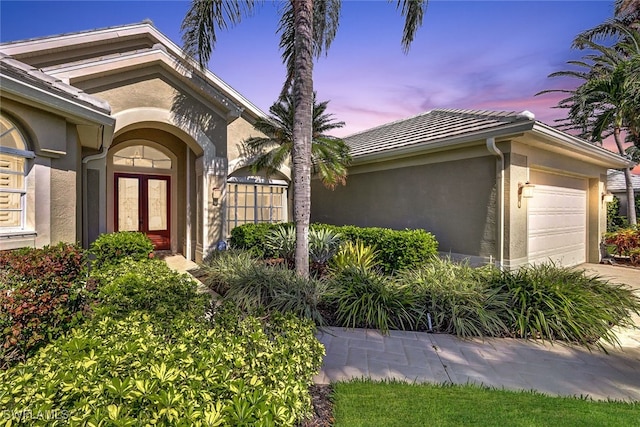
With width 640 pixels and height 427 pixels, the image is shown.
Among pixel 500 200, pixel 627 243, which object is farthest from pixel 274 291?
pixel 627 243

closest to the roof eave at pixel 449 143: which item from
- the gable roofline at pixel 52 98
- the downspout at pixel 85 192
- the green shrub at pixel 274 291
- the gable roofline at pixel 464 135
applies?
the gable roofline at pixel 464 135

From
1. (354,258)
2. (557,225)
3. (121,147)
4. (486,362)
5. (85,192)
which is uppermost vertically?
(121,147)

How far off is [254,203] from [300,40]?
283 inches

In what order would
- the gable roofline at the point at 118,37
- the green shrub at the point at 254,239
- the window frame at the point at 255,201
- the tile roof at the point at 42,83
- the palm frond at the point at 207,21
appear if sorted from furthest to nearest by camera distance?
the window frame at the point at 255,201, the gable roofline at the point at 118,37, the green shrub at the point at 254,239, the palm frond at the point at 207,21, the tile roof at the point at 42,83

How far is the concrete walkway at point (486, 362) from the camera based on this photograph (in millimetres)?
3949

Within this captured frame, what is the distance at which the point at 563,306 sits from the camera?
556 centimetres

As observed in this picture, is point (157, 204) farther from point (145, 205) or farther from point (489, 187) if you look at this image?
point (489, 187)

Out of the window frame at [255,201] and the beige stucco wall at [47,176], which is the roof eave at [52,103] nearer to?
the beige stucco wall at [47,176]

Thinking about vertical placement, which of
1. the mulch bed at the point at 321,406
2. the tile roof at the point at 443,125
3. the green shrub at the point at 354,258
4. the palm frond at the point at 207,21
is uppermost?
the palm frond at the point at 207,21

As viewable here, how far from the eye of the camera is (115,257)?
7309 mm

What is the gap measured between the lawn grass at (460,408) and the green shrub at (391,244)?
4813 millimetres

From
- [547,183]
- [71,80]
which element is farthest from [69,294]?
[547,183]

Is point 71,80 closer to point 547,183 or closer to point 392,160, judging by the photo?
point 392,160

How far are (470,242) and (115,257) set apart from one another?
897 cm
